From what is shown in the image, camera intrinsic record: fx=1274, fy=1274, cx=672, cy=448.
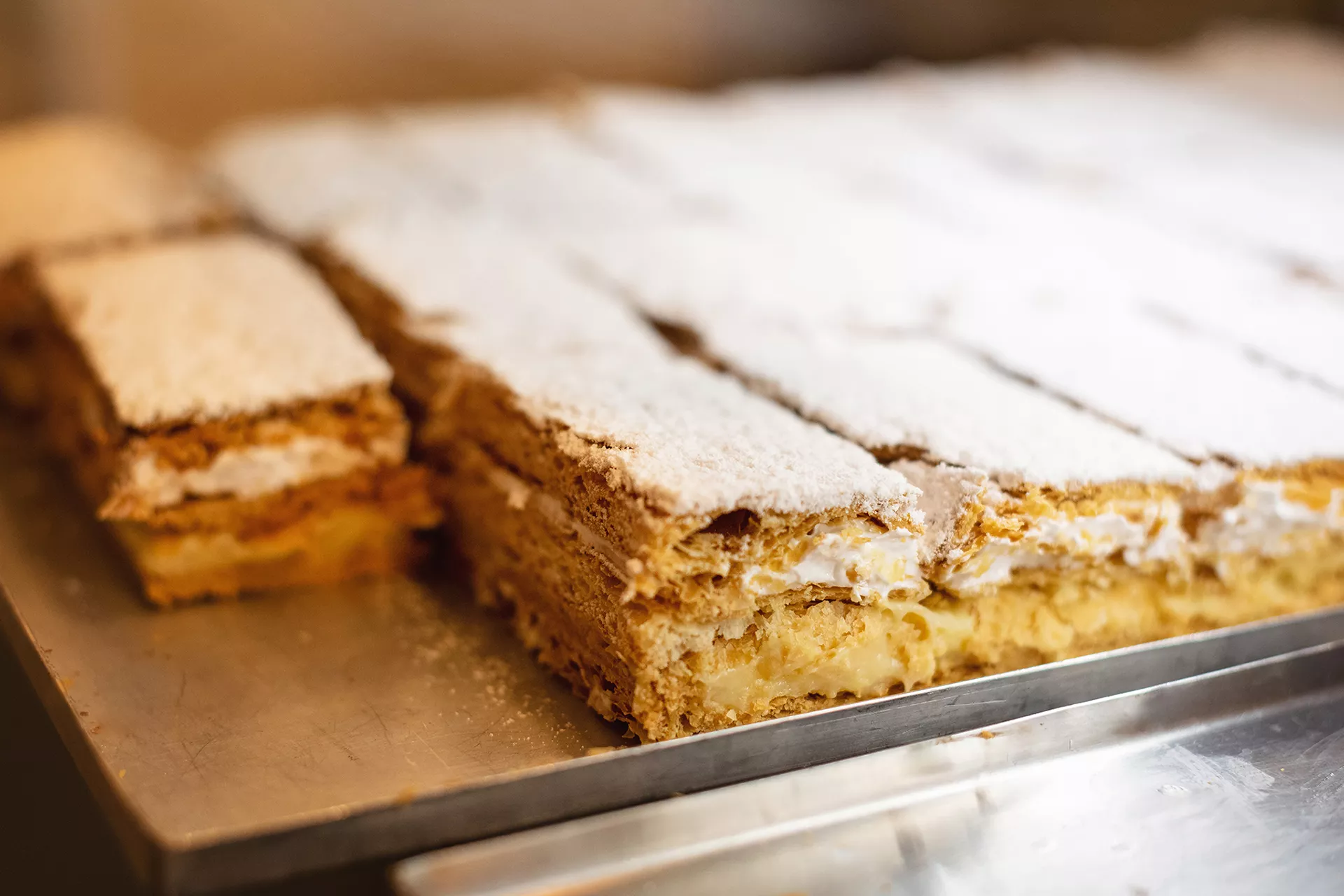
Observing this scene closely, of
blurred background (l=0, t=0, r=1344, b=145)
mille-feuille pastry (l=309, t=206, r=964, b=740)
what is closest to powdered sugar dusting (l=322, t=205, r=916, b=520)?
mille-feuille pastry (l=309, t=206, r=964, b=740)

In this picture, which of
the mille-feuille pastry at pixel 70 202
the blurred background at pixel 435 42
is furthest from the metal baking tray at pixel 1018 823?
the blurred background at pixel 435 42

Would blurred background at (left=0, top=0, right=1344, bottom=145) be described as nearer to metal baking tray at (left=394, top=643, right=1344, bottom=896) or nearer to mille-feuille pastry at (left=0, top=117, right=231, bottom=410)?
mille-feuille pastry at (left=0, top=117, right=231, bottom=410)

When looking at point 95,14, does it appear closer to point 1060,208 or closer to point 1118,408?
point 1060,208

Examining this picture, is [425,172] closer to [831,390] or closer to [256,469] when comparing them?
[256,469]

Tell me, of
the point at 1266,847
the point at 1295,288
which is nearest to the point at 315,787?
the point at 1266,847

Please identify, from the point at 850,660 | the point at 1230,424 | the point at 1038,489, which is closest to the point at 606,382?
the point at 850,660

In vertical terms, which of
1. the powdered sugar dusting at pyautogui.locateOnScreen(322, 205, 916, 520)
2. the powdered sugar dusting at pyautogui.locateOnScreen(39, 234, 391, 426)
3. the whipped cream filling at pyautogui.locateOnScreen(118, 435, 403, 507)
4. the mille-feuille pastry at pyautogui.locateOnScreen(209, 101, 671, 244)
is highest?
the mille-feuille pastry at pyautogui.locateOnScreen(209, 101, 671, 244)

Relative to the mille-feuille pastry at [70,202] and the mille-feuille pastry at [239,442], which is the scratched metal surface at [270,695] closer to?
the mille-feuille pastry at [239,442]
